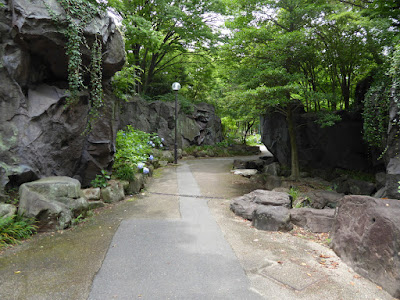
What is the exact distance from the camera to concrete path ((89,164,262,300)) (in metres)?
2.58

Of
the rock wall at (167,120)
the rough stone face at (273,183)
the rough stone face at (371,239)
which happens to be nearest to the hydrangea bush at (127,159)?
the rough stone face at (273,183)

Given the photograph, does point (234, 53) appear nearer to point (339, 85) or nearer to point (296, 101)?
point (296, 101)

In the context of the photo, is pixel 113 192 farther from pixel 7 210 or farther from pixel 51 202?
pixel 7 210

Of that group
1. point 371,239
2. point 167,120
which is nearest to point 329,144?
point 371,239

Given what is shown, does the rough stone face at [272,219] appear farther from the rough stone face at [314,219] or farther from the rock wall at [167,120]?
the rock wall at [167,120]

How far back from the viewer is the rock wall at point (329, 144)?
955cm

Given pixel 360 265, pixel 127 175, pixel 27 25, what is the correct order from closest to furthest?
pixel 360 265 < pixel 27 25 < pixel 127 175

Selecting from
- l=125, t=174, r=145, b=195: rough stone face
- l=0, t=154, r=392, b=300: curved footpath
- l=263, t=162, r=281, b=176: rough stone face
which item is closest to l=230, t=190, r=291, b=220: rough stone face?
l=0, t=154, r=392, b=300: curved footpath

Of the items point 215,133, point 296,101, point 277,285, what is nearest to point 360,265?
point 277,285

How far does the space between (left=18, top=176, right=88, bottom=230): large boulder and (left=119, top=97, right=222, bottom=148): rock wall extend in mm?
9025

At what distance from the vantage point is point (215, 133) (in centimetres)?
1919

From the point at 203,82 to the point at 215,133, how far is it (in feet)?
13.2

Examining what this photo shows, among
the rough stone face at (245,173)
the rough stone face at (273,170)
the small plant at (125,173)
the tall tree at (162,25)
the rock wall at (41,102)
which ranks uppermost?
the tall tree at (162,25)

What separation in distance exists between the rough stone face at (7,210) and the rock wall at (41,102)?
0.47 m
